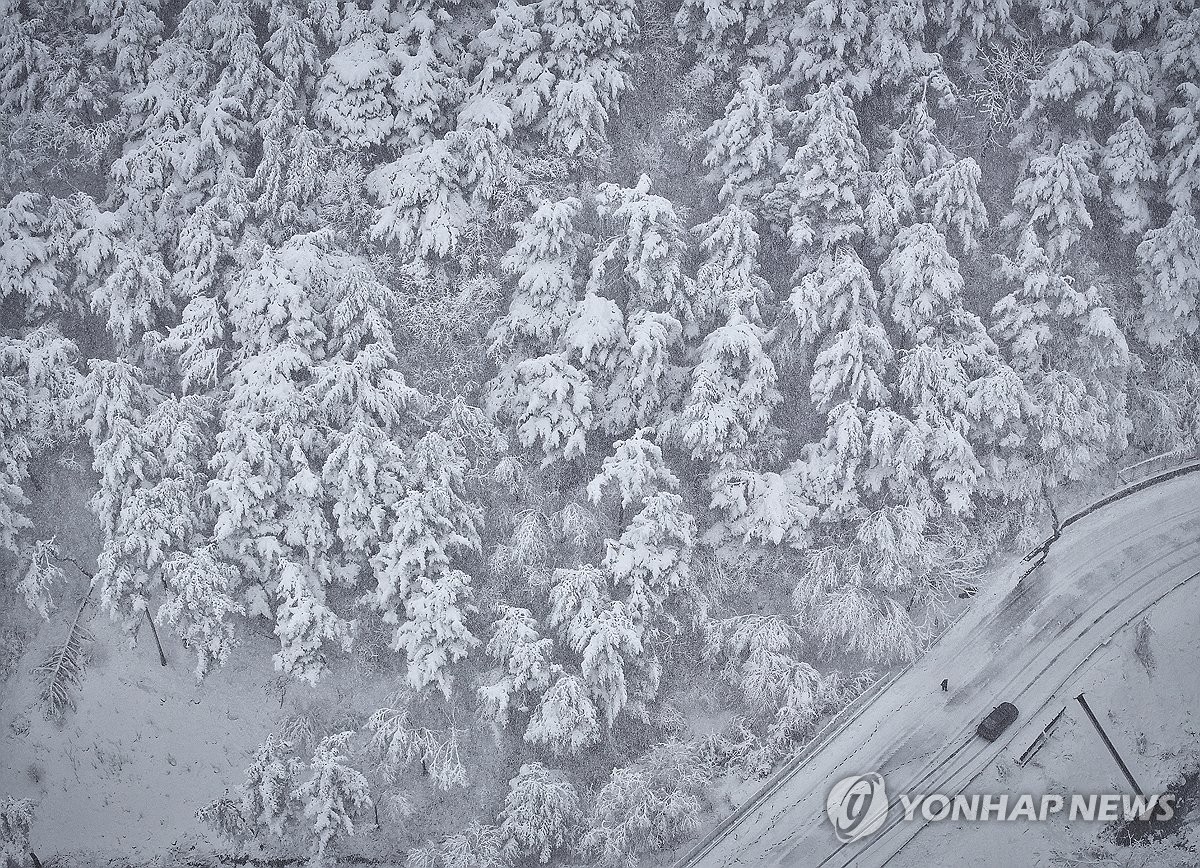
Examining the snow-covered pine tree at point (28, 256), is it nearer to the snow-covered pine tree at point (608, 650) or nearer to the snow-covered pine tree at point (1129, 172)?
the snow-covered pine tree at point (608, 650)

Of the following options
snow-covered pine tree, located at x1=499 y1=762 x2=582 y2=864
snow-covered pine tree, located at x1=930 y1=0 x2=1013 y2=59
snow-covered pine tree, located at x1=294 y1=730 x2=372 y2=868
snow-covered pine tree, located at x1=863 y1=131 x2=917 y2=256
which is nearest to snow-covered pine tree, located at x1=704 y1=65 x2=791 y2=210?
snow-covered pine tree, located at x1=863 y1=131 x2=917 y2=256

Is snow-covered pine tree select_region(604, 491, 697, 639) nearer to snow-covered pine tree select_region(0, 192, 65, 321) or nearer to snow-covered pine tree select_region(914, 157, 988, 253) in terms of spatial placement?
snow-covered pine tree select_region(914, 157, 988, 253)

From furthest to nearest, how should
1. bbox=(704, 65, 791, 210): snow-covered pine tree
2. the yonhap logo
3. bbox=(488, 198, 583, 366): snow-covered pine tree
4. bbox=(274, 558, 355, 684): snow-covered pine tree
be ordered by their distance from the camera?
bbox=(704, 65, 791, 210): snow-covered pine tree, bbox=(488, 198, 583, 366): snow-covered pine tree, bbox=(274, 558, 355, 684): snow-covered pine tree, the yonhap logo

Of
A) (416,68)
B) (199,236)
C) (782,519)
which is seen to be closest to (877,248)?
(782,519)

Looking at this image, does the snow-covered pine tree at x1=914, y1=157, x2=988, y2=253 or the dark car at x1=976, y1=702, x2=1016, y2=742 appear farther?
the snow-covered pine tree at x1=914, y1=157, x2=988, y2=253

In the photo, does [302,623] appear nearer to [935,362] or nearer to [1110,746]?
[935,362]

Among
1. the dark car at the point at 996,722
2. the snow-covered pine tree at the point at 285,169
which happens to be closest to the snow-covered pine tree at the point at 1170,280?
the dark car at the point at 996,722

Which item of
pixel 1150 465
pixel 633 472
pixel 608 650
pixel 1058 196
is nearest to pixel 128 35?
pixel 633 472
